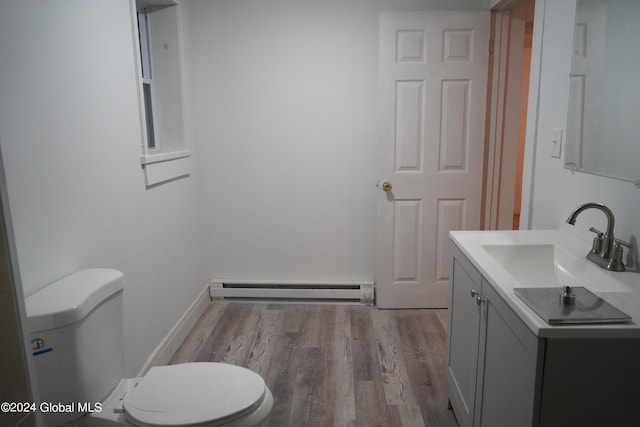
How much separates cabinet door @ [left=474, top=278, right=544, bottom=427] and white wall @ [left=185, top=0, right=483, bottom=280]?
5.75ft

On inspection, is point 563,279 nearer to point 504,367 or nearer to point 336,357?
point 504,367

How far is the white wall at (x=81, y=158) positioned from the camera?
4.61 feet

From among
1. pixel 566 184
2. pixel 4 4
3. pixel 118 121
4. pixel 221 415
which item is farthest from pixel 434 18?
pixel 221 415

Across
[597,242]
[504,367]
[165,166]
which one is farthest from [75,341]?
[597,242]

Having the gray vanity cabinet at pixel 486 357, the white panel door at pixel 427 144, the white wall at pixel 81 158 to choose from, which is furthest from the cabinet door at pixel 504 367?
the white panel door at pixel 427 144

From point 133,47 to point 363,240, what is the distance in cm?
186

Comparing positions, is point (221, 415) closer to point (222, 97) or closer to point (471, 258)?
point (471, 258)

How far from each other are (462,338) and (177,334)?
5.43 ft

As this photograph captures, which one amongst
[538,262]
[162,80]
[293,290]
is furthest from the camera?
[293,290]

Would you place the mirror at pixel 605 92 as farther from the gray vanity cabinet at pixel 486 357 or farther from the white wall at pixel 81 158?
the white wall at pixel 81 158

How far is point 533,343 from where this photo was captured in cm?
106

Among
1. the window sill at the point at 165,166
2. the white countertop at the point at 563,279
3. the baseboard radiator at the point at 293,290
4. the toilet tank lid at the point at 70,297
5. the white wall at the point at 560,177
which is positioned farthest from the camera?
the baseboard radiator at the point at 293,290

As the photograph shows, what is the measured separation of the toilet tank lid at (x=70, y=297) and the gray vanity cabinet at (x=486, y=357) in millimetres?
1225

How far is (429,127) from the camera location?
2885mm
